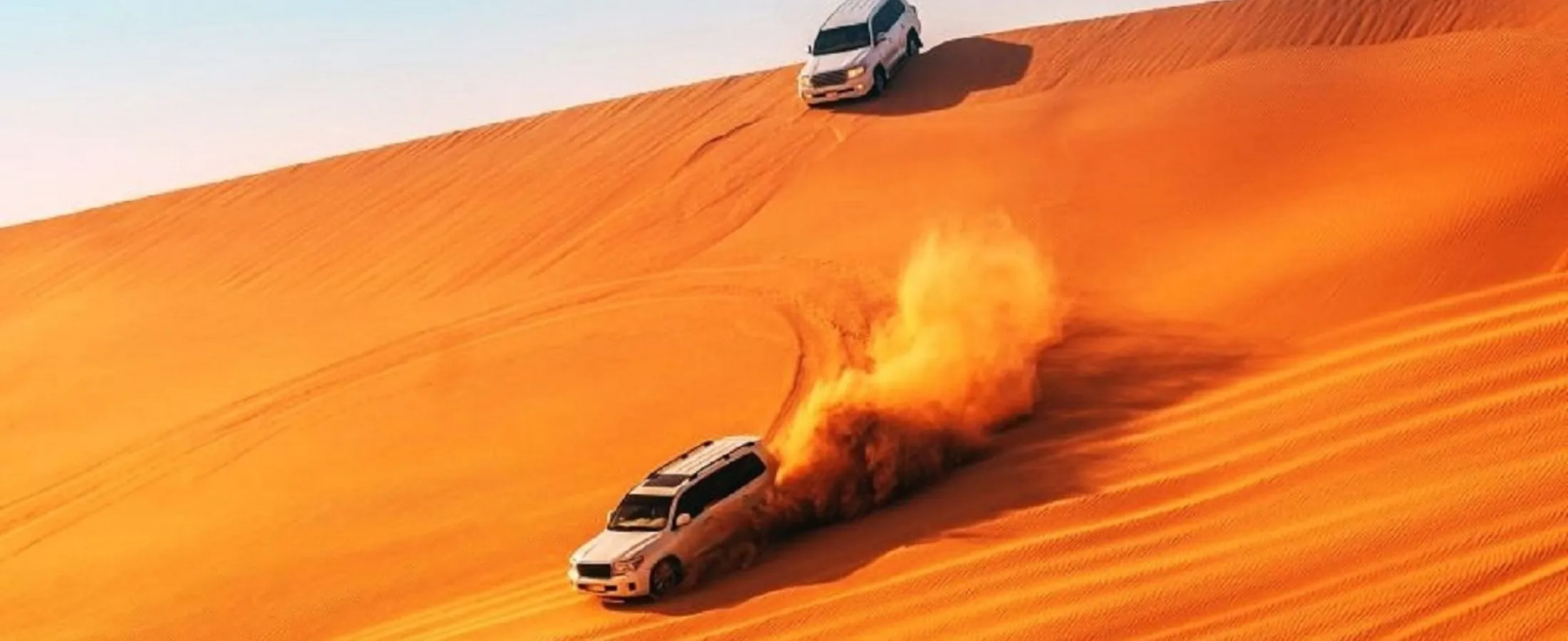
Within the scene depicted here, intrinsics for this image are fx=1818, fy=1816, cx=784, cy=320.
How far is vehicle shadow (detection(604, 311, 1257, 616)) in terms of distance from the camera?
1747 cm

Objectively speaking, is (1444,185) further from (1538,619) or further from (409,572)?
(409,572)

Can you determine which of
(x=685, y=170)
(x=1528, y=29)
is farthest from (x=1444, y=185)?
(x=685, y=170)

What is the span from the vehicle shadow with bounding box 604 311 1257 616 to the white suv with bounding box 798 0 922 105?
10.6m

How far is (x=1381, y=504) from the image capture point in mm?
16172

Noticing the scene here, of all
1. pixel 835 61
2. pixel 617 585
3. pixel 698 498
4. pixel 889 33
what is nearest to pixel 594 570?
pixel 617 585

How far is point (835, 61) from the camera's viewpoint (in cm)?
3172

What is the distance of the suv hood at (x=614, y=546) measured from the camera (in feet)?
57.6

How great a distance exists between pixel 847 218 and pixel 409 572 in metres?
10.3

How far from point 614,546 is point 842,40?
52.0 feet

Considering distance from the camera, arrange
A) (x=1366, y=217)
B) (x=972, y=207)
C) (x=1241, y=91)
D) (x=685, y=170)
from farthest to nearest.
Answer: (x=685, y=170)
(x=1241, y=91)
(x=972, y=207)
(x=1366, y=217)

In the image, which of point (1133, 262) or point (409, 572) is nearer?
point (409, 572)

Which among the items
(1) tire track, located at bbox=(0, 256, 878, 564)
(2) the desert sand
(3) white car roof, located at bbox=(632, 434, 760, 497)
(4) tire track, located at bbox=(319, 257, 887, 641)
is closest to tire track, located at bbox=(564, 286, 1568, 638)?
(2) the desert sand

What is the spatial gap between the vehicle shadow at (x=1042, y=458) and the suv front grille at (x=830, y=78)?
34.7ft

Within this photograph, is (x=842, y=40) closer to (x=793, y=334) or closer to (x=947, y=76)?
(x=947, y=76)
